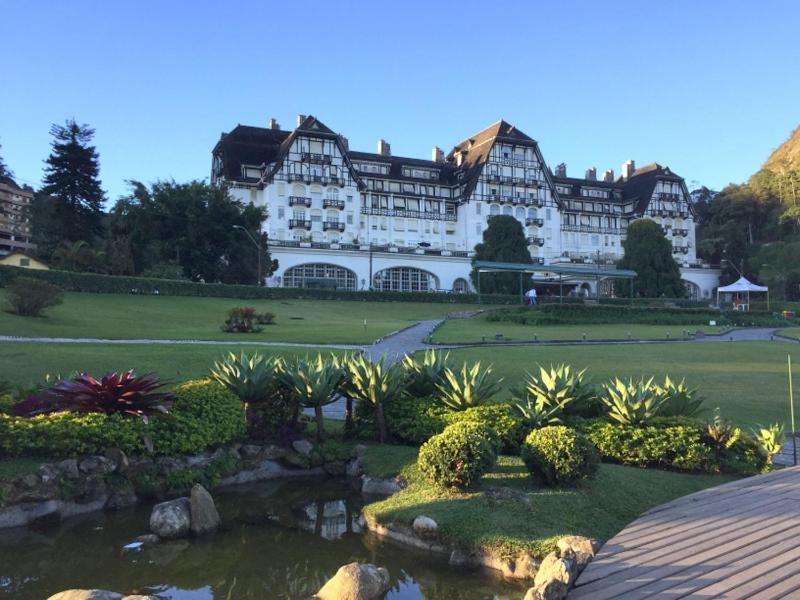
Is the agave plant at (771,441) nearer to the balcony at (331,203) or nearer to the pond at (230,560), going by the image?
the pond at (230,560)

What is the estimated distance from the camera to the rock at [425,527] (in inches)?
247

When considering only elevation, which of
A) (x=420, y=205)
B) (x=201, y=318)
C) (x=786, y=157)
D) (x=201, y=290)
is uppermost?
(x=786, y=157)

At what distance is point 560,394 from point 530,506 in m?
3.09

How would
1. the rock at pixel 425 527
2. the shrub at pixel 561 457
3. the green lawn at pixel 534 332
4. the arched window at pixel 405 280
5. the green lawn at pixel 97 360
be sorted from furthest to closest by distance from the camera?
1. the arched window at pixel 405 280
2. the green lawn at pixel 534 332
3. the green lawn at pixel 97 360
4. the shrub at pixel 561 457
5. the rock at pixel 425 527

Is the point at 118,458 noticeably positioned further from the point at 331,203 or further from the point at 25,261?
the point at 331,203

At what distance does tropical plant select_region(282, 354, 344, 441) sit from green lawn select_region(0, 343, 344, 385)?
5120 mm

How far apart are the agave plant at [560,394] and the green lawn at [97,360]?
7213 millimetres

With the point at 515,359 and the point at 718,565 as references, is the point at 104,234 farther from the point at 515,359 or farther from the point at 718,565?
the point at 718,565

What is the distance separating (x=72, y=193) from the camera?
193 ft

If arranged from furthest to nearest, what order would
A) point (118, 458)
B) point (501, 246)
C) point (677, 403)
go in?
point (501, 246) < point (677, 403) < point (118, 458)

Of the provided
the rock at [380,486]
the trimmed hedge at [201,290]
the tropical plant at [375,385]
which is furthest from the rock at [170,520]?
the trimmed hedge at [201,290]

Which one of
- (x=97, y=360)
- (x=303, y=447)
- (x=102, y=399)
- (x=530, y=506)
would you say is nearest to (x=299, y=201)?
(x=97, y=360)

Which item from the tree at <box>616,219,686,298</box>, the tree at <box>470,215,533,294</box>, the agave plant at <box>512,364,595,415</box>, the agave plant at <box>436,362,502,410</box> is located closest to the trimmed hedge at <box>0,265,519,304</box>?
the tree at <box>470,215,533,294</box>

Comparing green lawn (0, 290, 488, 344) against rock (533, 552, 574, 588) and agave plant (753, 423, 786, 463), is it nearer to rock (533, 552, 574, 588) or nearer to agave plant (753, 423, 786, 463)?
agave plant (753, 423, 786, 463)
